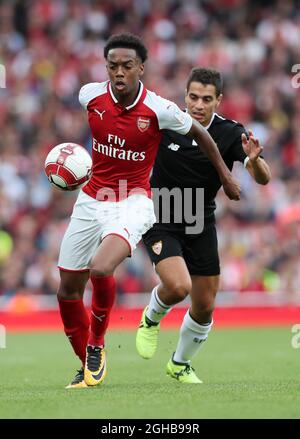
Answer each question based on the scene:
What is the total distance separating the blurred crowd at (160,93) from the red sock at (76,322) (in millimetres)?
8038

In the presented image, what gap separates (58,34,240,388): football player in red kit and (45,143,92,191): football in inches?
4.7

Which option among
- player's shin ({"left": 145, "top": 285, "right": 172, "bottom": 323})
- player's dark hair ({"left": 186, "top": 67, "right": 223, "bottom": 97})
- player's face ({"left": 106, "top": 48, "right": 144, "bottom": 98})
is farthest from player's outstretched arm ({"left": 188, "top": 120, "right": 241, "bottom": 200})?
player's shin ({"left": 145, "top": 285, "right": 172, "bottom": 323})

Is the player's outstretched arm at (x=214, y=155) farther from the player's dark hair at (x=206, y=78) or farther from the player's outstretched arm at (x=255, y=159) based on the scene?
the player's dark hair at (x=206, y=78)

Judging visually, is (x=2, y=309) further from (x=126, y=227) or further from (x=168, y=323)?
(x=126, y=227)

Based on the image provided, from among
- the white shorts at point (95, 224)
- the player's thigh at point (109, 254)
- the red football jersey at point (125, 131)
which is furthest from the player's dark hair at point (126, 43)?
the player's thigh at point (109, 254)

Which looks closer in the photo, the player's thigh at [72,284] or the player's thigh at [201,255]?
the player's thigh at [72,284]

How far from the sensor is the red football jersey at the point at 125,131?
7.67m

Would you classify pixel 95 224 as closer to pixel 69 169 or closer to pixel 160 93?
pixel 69 169

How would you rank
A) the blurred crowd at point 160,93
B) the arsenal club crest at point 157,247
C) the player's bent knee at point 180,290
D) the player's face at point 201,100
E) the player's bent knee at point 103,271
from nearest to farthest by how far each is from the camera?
the player's bent knee at point 103,271, the player's bent knee at point 180,290, the arsenal club crest at point 157,247, the player's face at point 201,100, the blurred crowd at point 160,93

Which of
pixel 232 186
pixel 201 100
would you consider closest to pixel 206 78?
pixel 201 100

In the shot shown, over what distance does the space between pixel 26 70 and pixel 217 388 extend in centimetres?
1269

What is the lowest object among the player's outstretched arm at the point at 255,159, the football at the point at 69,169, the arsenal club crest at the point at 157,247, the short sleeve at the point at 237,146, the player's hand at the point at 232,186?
the arsenal club crest at the point at 157,247

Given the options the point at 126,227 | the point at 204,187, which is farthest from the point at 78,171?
the point at 204,187

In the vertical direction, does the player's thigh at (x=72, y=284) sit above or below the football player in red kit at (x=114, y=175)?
below
